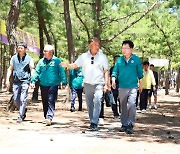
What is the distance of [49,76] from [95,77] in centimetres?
132

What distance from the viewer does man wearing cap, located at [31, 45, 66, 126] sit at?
1002 cm

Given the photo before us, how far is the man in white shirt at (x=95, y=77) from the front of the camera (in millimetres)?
9156

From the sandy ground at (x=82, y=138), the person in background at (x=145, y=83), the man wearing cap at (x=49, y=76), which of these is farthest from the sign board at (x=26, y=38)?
the sandy ground at (x=82, y=138)

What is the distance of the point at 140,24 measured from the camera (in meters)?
34.2

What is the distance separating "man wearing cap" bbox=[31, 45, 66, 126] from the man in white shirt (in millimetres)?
927

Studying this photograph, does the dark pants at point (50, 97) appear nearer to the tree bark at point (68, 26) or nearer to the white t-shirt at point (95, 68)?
the white t-shirt at point (95, 68)

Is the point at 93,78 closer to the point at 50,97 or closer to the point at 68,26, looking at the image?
the point at 50,97

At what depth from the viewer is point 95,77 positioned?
9.17 metres

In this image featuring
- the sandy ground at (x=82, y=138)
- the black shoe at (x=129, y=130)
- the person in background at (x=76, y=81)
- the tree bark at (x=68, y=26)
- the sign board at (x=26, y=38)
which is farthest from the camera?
the sign board at (x=26, y=38)

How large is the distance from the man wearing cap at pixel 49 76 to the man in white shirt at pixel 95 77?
36.5 inches

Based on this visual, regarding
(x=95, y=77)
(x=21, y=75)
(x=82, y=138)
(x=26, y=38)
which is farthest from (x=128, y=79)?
(x=26, y=38)

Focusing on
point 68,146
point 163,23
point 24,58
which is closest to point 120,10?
point 163,23

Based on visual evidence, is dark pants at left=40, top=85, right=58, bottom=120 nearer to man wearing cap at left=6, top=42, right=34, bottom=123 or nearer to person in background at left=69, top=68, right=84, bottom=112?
man wearing cap at left=6, top=42, right=34, bottom=123

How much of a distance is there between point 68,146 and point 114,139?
1.25 meters
